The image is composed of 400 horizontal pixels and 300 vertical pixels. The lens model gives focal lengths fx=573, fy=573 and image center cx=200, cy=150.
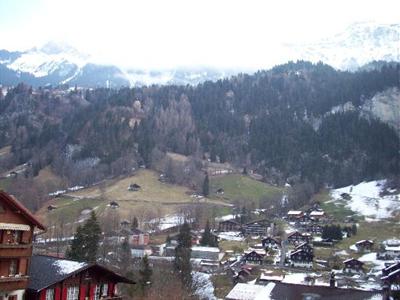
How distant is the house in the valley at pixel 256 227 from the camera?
6201 inches

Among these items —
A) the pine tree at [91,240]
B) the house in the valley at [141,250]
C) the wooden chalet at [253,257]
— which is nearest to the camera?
the pine tree at [91,240]

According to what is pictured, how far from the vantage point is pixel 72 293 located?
136 feet

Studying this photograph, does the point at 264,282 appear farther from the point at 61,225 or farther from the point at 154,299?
the point at 61,225

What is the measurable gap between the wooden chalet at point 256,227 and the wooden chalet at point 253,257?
33789mm

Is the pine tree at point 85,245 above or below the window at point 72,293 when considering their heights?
below

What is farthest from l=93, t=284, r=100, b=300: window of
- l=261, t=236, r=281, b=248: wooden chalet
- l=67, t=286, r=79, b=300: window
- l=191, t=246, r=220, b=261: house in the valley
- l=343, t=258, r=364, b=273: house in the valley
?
l=261, t=236, r=281, b=248: wooden chalet

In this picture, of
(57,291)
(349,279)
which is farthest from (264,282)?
(57,291)

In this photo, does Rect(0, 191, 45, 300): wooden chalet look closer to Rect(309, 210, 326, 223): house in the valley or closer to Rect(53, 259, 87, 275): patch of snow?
Rect(53, 259, 87, 275): patch of snow

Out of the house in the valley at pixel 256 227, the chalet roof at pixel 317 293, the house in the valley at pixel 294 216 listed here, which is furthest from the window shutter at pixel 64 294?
the house in the valley at pixel 294 216

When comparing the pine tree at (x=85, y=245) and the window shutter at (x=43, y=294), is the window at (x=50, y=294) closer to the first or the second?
the window shutter at (x=43, y=294)

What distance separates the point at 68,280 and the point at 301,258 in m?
85.5

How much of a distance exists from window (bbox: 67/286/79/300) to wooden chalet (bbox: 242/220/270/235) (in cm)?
11770

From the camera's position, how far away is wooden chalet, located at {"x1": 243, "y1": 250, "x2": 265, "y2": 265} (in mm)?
121094

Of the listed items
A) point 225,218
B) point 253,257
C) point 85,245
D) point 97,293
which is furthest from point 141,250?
point 97,293
